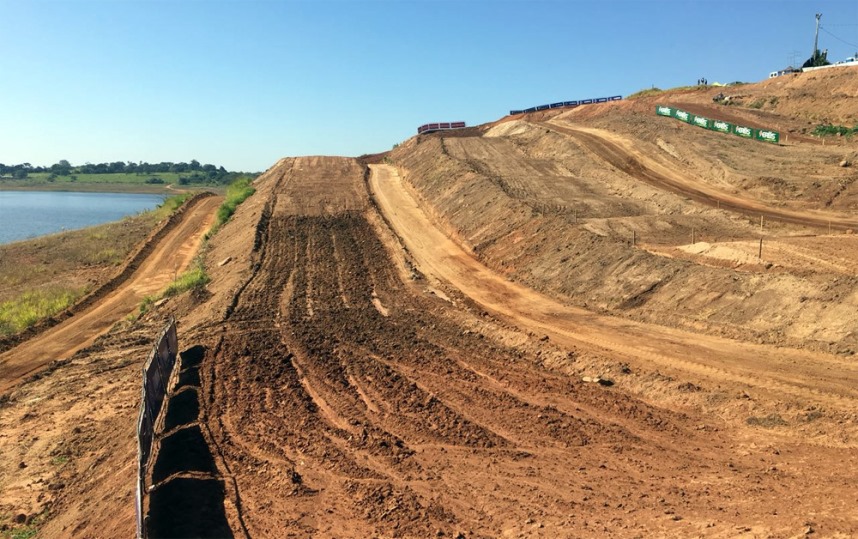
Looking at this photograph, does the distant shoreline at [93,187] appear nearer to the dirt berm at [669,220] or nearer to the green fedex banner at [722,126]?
the dirt berm at [669,220]

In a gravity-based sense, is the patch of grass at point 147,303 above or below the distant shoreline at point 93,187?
below

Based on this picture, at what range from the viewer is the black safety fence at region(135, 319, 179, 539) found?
10.1m

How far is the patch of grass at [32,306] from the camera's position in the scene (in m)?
27.9

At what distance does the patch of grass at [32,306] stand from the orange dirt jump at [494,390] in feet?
7.20

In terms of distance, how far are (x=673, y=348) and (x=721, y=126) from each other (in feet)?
149

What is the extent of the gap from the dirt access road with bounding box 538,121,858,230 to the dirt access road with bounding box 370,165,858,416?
16.2 m

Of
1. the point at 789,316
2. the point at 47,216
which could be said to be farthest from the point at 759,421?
the point at 47,216

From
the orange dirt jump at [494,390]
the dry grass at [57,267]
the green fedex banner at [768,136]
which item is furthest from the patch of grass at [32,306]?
the green fedex banner at [768,136]

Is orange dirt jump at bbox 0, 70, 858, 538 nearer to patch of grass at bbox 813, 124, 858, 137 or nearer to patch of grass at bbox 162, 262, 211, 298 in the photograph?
patch of grass at bbox 162, 262, 211, 298

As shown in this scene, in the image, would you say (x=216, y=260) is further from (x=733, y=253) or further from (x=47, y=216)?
(x=47, y=216)

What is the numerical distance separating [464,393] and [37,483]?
381 inches

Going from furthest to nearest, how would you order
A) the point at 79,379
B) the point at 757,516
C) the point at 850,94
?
the point at 850,94 < the point at 79,379 < the point at 757,516

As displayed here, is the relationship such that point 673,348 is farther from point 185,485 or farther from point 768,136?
point 768,136

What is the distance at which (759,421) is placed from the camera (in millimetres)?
12695
